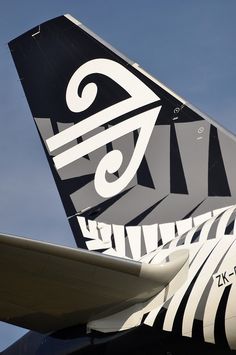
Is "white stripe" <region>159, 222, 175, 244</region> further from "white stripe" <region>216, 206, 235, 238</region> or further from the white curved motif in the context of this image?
"white stripe" <region>216, 206, 235, 238</region>

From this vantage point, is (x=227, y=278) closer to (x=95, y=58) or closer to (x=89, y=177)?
(x=89, y=177)

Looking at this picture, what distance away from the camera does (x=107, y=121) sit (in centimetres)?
1305

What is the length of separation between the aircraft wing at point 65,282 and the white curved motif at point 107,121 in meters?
3.40

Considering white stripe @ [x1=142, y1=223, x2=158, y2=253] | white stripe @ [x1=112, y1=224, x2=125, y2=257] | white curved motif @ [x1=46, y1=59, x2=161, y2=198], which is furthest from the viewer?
white curved motif @ [x1=46, y1=59, x2=161, y2=198]

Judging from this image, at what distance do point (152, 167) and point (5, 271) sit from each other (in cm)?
460

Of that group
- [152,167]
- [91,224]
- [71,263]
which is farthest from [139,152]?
[71,263]

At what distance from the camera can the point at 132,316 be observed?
910 cm

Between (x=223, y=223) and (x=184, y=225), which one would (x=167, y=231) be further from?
(x=223, y=223)

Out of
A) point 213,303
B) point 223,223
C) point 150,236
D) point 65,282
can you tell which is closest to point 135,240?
point 150,236

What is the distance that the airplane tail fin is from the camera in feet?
37.7

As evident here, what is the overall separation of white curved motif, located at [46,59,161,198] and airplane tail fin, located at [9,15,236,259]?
0.06 feet

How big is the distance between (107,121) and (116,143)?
44cm

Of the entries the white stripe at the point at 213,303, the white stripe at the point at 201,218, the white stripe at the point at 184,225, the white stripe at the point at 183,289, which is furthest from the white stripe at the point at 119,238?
the white stripe at the point at 213,303

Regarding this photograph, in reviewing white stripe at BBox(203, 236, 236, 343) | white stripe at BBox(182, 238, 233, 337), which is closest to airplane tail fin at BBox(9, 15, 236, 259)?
white stripe at BBox(182, 238, 233, 337)
